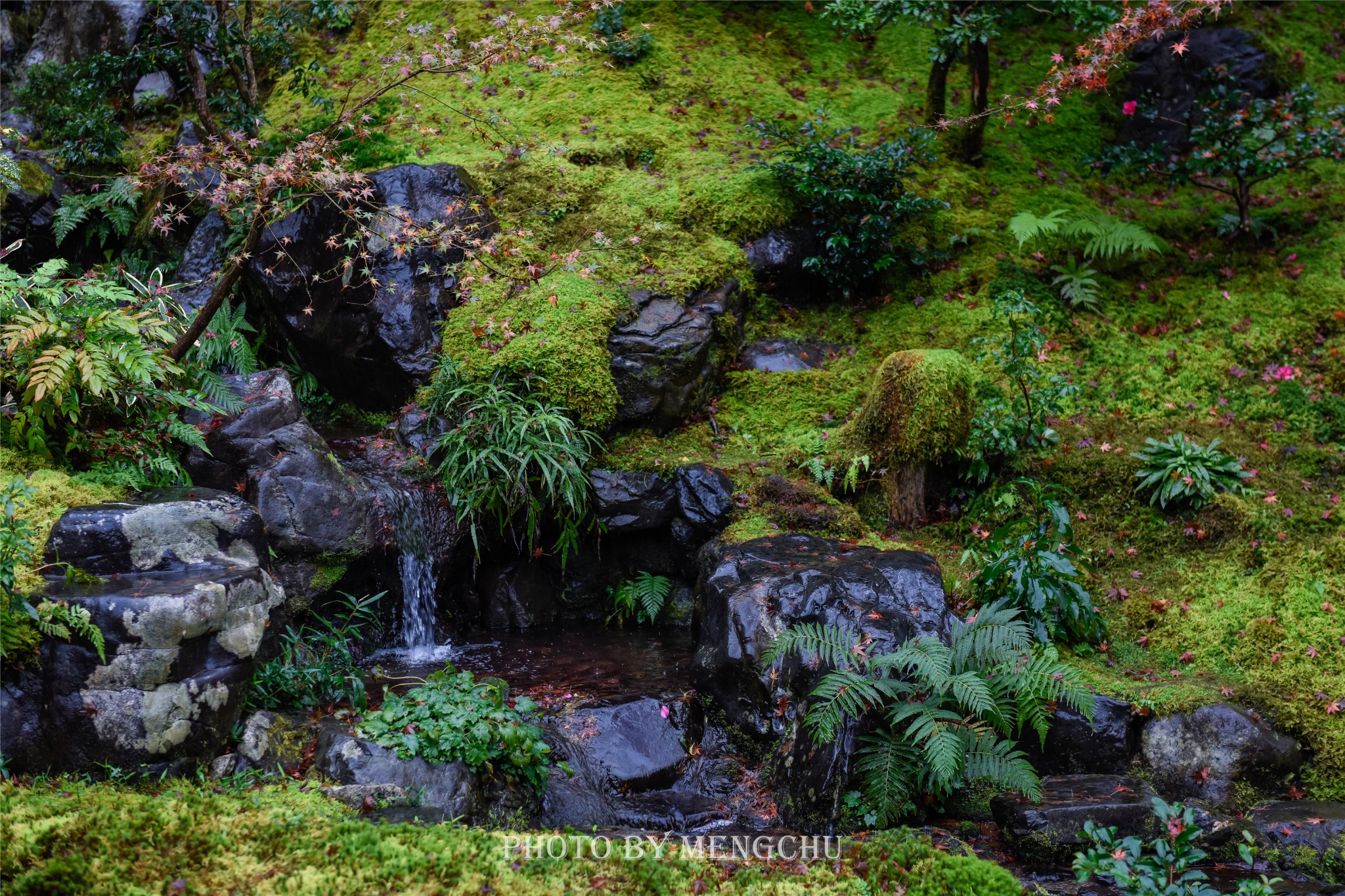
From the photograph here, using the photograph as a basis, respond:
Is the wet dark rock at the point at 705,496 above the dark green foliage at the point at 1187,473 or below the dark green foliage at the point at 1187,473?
below

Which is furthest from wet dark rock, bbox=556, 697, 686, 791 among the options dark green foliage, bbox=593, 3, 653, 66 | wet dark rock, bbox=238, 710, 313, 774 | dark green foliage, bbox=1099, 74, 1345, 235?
dark green foliage, bbox=593, 3, 653, 66

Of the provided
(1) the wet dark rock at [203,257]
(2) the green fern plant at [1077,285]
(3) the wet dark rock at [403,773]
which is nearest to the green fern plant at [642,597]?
(3) the wet dark rock at [403,773]

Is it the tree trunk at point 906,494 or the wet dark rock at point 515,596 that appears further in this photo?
the wet dark rock at point 515,596

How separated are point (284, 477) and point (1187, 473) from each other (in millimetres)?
6617

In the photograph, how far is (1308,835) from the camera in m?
4.19

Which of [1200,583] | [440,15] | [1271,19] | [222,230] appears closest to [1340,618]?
[1200,583]

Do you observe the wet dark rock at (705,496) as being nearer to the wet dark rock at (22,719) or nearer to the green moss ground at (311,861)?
the green moss ground at (311,861)

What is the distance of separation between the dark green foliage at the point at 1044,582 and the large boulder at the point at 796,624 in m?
0.44

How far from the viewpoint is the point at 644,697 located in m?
5.57

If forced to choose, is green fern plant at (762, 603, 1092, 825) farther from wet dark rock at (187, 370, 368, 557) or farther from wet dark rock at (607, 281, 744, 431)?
wet dark rock at (187, 370, 368, 557)

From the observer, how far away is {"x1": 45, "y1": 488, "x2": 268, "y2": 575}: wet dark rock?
180 inches

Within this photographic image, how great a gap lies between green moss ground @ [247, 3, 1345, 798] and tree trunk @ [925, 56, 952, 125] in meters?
0.39

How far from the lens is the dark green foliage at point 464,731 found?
14.6 ft

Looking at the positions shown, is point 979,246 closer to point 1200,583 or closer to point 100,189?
point 1200,583
